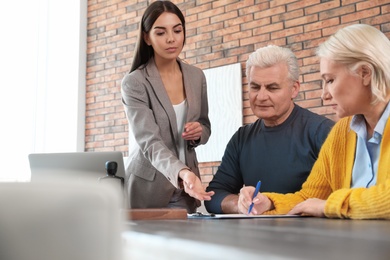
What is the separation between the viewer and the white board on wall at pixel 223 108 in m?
4.49

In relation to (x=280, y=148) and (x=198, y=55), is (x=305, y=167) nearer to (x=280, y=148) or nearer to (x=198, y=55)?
(x=280, y=148)

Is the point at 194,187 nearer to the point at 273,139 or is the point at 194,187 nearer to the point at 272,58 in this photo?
the point at 273,139

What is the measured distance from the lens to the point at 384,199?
1.16 m

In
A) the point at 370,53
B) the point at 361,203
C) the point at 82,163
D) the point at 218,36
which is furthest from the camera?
the point at 218,36

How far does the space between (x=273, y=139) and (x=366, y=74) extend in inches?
→ 22.3

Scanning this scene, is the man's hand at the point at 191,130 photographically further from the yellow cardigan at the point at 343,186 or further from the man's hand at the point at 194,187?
the yellow cardigan at the point at 343,186

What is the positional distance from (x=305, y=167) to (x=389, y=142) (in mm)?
498

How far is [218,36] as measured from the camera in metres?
4.72

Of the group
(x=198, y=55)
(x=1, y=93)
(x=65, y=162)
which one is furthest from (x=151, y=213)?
(x=1, y=93)

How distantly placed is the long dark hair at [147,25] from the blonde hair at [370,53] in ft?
2.62

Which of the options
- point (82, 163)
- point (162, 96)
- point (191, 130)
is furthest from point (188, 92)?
point (82, 163)

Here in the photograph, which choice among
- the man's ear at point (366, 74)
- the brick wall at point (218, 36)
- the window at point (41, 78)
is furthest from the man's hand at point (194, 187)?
the window at point (41, 78)

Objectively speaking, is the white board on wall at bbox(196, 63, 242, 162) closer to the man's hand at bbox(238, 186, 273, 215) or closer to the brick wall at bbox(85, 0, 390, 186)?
the brick wall at bbox(85, 0, 390, 186)

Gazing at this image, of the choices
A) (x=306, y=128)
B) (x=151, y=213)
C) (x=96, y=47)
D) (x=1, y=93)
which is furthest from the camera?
(x=96, y=47)
